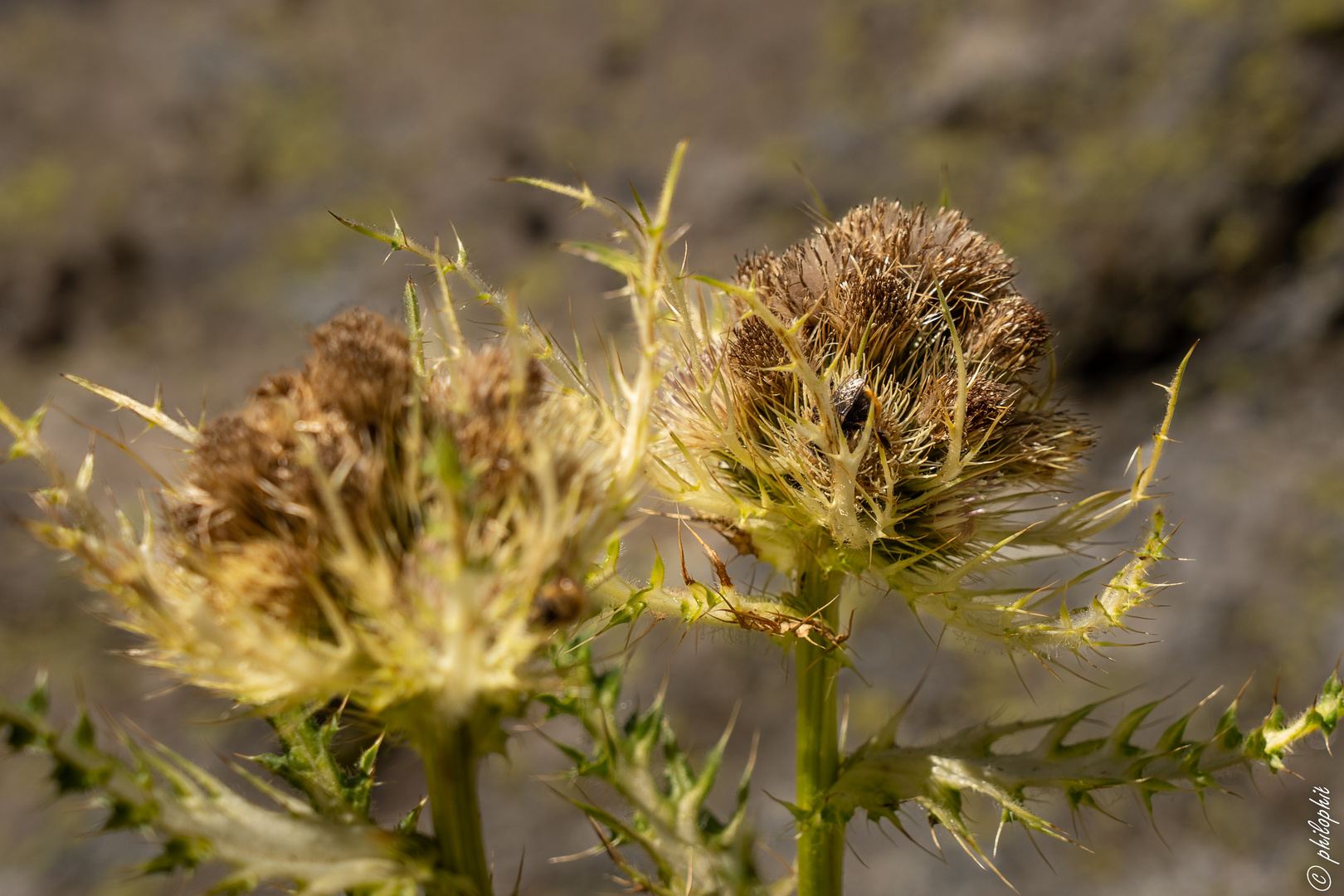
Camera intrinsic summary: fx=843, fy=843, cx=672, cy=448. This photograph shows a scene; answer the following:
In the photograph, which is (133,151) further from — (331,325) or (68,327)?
(331,325)

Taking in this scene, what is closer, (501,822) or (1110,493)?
(1110,493)

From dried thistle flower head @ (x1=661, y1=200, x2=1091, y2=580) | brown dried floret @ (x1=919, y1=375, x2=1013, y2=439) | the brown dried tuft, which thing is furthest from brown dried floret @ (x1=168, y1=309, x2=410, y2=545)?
brown dried floret @ (x1=919, y1=375, x2=1013, y2=439)

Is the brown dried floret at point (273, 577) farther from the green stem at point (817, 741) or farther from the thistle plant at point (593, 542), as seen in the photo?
the green stem at point (817, 741)

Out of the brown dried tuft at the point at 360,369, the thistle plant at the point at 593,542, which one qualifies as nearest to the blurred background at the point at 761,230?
the thistle plant at the point at 593,542

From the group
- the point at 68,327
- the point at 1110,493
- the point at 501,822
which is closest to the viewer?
the point at 1110,493

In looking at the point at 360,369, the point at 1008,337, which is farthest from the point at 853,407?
the point at 360,369

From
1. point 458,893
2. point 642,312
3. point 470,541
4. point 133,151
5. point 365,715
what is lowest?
point 458,893

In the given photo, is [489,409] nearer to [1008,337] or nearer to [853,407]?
[853,407]

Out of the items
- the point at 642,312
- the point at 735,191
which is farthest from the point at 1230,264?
the point at 642,312
